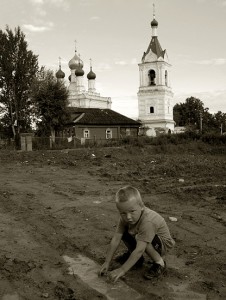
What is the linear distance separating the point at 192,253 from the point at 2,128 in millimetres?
31807

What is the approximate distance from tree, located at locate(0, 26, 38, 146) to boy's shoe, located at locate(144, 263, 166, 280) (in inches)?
1240

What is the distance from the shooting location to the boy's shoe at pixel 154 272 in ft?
14.2

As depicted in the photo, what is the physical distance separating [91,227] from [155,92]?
50.9m

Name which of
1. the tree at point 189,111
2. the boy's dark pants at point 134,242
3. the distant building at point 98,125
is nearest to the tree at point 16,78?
the distant building at point 98,125

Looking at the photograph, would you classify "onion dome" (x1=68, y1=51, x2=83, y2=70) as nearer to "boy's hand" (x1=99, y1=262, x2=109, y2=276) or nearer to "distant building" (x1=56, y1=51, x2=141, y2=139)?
"distant building" (x1=56, y1=51, x2=141, y2=139)

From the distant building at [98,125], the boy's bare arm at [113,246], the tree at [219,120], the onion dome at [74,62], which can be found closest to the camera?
the boy's bare arm at [113,246]

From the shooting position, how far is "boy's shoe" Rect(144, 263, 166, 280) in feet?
14.2

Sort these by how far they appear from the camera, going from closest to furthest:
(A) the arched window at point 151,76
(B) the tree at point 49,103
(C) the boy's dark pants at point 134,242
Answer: (C) the boy's dark pants at point 134,242, (B) the tree at point 49,103, (A) the arched window at point 151,76

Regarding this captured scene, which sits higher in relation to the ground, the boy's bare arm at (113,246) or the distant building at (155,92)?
the distant building at (155,92)

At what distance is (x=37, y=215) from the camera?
7.17 m

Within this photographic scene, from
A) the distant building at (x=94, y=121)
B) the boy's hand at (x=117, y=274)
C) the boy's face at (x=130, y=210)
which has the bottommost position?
the boy's hand at (x=117, y=274)

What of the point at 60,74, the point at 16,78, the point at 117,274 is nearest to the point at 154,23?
the point at 60,74

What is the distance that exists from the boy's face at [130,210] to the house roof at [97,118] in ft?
128

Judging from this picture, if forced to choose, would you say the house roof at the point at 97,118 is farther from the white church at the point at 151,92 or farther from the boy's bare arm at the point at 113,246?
the boy's bare arm at the point at 113,246
